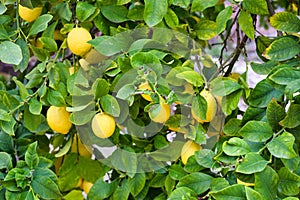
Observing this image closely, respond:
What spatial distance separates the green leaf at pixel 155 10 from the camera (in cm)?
74

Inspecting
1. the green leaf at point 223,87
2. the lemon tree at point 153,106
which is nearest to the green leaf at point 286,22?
the lemon tree at point 153,106

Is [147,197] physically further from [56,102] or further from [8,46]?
[8,46]

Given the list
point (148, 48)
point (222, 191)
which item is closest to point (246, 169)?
point (222, 191)

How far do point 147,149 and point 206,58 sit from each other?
0.58 ft

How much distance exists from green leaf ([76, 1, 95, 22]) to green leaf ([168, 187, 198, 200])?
30 centimetres

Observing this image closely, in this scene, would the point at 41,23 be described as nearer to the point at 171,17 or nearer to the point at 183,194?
the point at 171,17

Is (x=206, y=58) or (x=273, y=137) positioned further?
(x=206, y=58)

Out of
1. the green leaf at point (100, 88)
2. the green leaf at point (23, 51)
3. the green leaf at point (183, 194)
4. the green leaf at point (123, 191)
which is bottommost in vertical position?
the green leaf at point (123, 191)

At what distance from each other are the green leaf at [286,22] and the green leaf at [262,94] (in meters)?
0.09

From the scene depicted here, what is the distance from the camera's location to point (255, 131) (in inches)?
27.0

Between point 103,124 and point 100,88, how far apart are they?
5 cm

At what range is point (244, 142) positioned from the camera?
68 cm

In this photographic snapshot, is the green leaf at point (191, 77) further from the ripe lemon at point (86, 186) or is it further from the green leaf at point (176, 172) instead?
the ripe lemon at point (86, 186)

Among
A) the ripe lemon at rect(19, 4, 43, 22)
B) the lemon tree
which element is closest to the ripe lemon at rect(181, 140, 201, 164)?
the lemon tree
